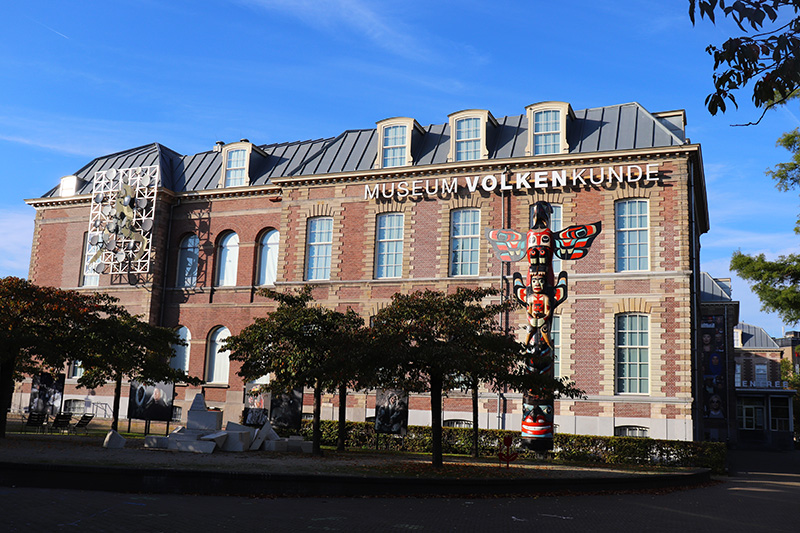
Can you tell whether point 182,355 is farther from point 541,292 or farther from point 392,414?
point 541,292

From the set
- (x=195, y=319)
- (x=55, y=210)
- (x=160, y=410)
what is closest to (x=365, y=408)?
(x=160, y=410)

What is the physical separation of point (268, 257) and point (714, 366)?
33429 millimetres

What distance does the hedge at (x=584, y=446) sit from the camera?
22766 millimetres

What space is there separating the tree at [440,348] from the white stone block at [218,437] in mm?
5616

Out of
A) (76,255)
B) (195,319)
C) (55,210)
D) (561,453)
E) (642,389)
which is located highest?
(55,210)

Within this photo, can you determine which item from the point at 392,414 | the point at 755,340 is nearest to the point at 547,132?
the point at 392,414

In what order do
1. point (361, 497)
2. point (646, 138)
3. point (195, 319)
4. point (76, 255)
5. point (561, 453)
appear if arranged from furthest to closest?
point (76, 255) → point (195, 319) → point (646, 138) → point (561, 453) → point (361, 497)

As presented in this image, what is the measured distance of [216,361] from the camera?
114ft

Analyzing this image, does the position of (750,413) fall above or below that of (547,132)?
below

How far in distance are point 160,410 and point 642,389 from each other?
19.0m

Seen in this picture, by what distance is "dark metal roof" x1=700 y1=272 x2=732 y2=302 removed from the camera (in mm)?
52656

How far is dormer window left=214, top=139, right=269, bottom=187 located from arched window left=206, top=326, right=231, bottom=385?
309 inches

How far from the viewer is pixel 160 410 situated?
88.7 ft

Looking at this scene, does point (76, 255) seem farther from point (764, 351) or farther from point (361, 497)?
point (764, 351)
